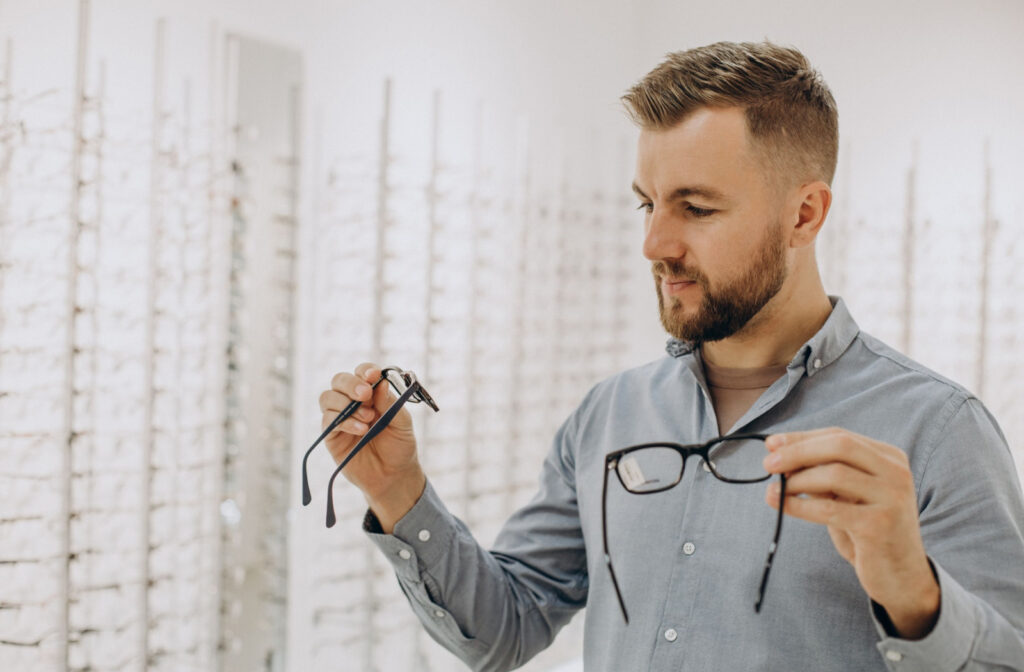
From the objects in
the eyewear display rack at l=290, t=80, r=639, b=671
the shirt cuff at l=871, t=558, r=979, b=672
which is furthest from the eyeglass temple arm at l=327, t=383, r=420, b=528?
the eyewear display rack at l=290, t=80, r=639, b=671

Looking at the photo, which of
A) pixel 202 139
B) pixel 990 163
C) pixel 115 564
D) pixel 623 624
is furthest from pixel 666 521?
pixel 990 163

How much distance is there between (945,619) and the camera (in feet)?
3.21

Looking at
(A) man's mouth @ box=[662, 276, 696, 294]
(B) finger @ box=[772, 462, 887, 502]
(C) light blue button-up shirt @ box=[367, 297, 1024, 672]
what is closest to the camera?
(B) finger @ box=[772, 462, 887, 502]

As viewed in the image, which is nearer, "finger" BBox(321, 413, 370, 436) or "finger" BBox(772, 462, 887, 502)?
"finger" BBox(772, 462, 887, 502)

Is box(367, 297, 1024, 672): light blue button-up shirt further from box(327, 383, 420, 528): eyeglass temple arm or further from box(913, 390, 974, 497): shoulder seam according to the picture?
box(327, 383, 420, 528): eyeglass temple arm

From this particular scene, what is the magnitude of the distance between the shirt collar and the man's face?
10 centimetres

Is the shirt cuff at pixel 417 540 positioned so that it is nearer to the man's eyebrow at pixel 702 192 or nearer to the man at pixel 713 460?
the man at pixel 713 460

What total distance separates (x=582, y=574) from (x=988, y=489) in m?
0.76

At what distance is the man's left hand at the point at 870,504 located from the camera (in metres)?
0.94

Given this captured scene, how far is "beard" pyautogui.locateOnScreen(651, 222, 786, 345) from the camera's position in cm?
137

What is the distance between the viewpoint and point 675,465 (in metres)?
1.46

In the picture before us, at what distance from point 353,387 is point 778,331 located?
0.72 m

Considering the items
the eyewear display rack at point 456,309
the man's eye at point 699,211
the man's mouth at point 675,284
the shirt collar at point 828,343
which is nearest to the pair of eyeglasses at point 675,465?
the shirt collar at point 828,343

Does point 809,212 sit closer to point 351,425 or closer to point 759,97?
point 759,97
